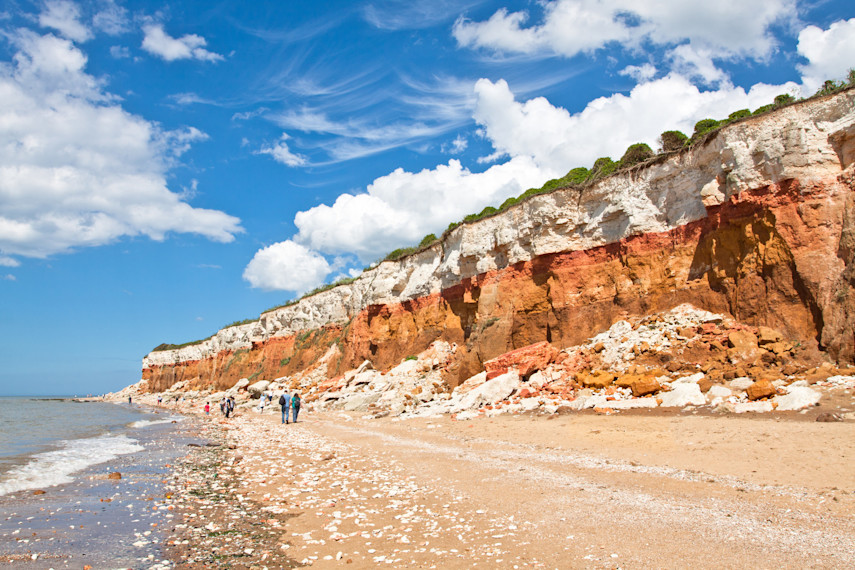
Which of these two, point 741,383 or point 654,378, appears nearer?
point 741,383

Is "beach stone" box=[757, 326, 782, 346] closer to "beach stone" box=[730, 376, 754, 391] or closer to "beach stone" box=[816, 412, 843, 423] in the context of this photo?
"beach stone" box=[730, 376, 754, 391]

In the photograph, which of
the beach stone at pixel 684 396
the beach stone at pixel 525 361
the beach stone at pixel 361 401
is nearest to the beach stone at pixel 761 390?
the beach stone at pixel 684 396

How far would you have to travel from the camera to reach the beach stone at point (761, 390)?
448 inches

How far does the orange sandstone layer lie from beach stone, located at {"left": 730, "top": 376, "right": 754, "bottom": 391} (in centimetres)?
187

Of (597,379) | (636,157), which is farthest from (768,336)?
(636,157)

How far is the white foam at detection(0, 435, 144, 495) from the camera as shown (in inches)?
384

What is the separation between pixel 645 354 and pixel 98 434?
2194 centimetres

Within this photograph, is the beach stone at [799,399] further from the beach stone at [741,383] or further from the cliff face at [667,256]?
the cliff face at [667,256]

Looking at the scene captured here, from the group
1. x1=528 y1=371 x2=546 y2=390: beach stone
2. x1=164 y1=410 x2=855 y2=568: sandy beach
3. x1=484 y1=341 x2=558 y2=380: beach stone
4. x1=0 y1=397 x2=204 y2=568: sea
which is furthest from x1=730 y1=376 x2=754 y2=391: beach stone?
x1=0 y1=397 x2=204 y2=568: sea

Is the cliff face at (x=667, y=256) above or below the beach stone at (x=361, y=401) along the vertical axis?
above

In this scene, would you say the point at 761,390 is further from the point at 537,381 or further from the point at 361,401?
the point at 361,401

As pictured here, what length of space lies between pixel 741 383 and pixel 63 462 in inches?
697

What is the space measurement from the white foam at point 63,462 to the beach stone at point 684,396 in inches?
563

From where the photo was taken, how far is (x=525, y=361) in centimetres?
1888
